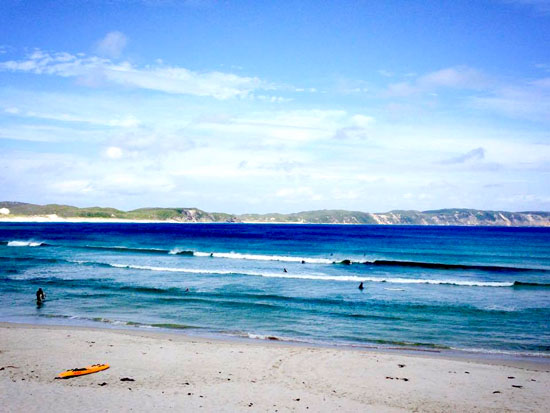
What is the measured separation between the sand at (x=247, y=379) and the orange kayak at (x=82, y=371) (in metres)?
0.29

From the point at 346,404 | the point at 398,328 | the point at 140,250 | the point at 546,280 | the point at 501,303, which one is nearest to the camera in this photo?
the point at 346,404

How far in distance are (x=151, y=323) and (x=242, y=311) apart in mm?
5714

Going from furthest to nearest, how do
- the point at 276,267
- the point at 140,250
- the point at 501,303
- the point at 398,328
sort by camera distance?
the point at 140,250
the point at 276,267
the point at 501,303
the point at 398,328

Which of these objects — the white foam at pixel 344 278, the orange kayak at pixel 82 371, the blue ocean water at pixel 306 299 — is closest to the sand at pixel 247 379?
→ the orange kayak at pixel 82 371

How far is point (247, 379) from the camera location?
Answer: 14359 millimetres

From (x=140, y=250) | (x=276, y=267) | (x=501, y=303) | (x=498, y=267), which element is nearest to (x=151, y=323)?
(x=501, y=303)

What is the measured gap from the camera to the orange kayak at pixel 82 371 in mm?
13922

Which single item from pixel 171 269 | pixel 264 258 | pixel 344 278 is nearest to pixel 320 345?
pixel 344 278

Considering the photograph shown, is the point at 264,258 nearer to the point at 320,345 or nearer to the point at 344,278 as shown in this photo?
the point at 344,278

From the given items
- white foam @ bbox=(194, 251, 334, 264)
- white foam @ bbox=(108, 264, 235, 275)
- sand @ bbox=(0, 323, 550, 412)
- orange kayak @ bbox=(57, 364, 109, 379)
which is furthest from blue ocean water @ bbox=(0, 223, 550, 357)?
orange kayak @ bbox=(57, 364, 109, 379)

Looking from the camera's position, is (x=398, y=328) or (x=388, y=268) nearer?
(x=398, y=328)

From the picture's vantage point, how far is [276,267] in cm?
5097

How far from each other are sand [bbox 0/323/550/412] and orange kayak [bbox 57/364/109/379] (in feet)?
0.94

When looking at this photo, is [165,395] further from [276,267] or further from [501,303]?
[276,267]
